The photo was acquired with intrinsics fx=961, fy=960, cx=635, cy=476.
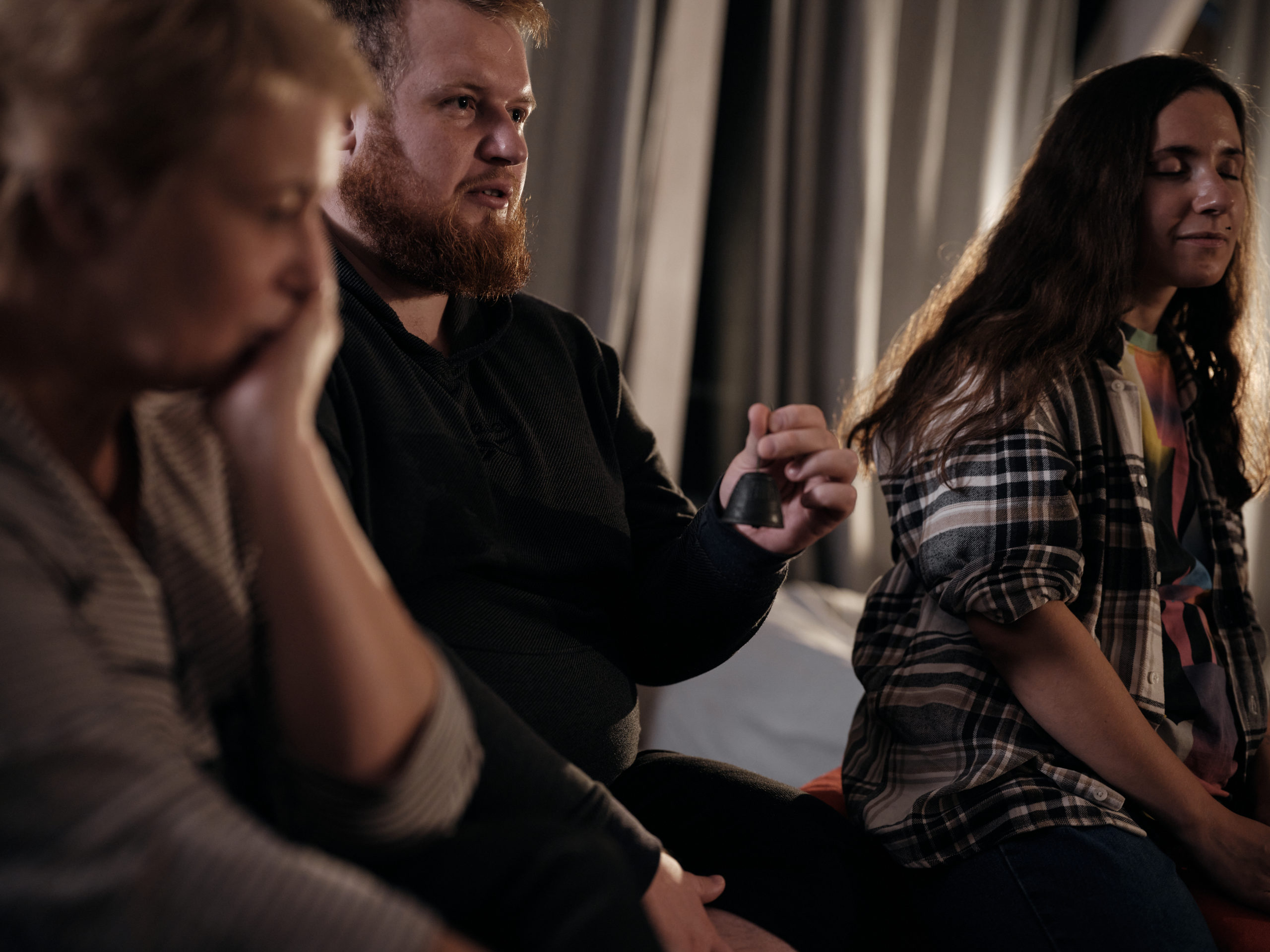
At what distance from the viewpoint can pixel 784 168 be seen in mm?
3230

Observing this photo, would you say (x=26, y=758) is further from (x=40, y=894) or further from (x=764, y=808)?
(x=764, y=808)

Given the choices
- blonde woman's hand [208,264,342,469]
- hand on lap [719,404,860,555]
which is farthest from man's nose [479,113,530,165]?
blonde woman's hand [208,264,342,469]

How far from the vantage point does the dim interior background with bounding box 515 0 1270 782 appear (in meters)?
2.70

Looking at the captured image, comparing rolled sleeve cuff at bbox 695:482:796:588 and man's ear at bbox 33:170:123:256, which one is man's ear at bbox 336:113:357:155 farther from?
man's ear at bbox 33:170:123:256

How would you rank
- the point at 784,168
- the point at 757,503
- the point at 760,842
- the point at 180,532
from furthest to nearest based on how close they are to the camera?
the point at 784,168 → the point at 760,842 → the point at 757,503 → the point at 180,532

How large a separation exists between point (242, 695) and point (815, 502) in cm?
57

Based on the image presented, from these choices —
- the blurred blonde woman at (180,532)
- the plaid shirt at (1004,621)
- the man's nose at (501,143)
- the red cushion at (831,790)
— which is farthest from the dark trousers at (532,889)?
the man's nose at (501,143)

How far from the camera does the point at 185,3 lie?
19.9 inches

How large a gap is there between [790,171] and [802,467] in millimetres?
2504

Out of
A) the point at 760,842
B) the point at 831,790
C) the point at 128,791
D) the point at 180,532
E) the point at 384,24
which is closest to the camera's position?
the point at 128,791

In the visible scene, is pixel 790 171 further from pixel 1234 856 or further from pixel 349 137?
pixel 1234 856

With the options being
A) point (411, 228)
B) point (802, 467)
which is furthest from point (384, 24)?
point (802, 467)

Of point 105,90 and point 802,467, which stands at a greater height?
point 105,90

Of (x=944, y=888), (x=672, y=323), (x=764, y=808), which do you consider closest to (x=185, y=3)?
(x=764, y=808)
